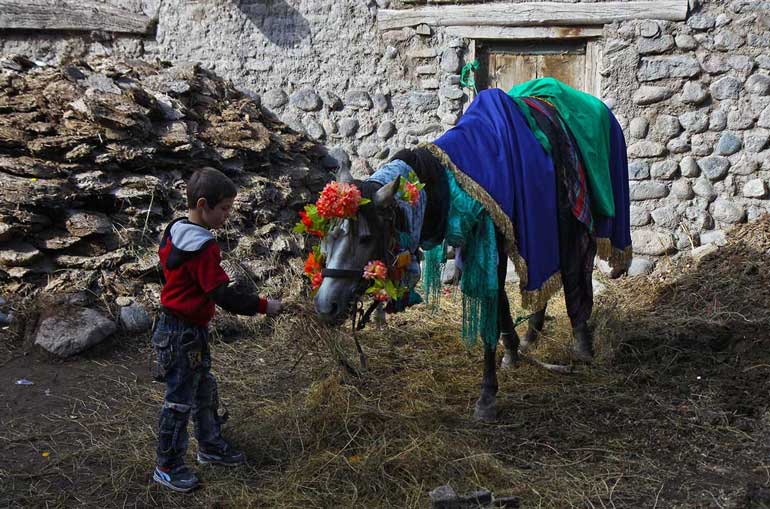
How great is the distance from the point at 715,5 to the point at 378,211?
4738 millimetres

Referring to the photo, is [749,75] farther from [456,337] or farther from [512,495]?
[512,495]

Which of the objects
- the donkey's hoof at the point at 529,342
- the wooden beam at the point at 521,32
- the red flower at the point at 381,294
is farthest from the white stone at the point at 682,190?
the red flower at the point at 381,294

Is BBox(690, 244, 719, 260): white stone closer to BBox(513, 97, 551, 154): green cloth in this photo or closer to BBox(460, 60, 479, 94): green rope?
BBox(460, 60, 479, 94): green rope

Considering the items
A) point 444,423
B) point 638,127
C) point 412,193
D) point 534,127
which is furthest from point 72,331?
point 638,127

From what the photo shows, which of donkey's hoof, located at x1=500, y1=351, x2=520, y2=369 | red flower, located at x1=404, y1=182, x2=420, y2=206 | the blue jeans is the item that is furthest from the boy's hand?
donkey's hoof, located at x1=500, y1=351, x2=520, y2=369

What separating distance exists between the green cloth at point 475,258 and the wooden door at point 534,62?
3.54 metres

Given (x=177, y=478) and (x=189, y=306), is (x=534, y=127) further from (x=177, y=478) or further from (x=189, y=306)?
(x=177, y=478)

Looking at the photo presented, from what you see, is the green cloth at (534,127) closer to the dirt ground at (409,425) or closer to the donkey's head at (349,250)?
the donkey's head at (349,250)

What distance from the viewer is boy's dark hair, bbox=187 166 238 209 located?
125 inches

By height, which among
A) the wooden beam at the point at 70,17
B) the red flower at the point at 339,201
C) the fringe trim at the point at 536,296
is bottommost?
the fringe trim at the point at 536,296

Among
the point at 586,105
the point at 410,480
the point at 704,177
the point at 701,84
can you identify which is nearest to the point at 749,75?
the point at 701,84

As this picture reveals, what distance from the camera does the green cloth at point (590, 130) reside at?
453 centimetres

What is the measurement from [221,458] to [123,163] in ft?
11.7

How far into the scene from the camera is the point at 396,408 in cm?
425
